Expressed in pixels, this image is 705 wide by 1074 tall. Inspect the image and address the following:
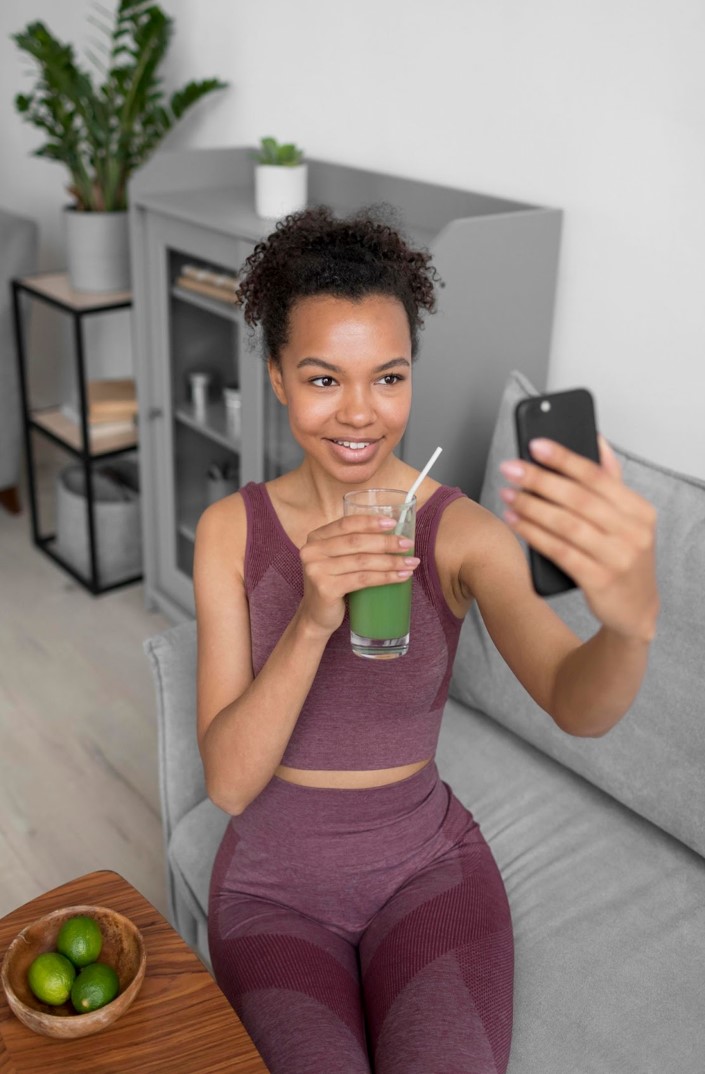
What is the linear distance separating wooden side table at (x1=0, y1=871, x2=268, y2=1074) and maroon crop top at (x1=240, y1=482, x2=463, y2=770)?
282mm

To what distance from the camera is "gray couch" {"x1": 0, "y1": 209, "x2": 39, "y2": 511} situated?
128 inches

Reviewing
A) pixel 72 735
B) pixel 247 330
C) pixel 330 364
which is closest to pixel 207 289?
pixel 247 330

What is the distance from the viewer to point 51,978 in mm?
1100

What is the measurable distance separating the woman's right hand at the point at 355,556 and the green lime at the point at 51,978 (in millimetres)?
466

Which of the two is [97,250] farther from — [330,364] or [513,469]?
[513,469]

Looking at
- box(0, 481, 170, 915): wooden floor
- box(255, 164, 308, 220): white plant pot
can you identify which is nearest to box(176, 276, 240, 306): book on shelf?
box(255, 164, 308, 220): white plant pot

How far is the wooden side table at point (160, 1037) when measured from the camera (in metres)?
1.07

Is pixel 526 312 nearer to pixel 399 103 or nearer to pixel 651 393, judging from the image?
pixel 651 393

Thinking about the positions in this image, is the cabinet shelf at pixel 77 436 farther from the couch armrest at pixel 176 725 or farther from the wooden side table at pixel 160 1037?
the wooden side table at pixel 160 1037

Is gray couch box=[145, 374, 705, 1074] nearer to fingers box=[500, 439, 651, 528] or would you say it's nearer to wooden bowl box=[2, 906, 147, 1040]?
wooden bowl box=[2, 906, 147, 1040]

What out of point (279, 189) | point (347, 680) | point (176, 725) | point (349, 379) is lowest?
point (176, 725)

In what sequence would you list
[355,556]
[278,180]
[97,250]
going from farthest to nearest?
[97,250] → [278,180] → [355,556]

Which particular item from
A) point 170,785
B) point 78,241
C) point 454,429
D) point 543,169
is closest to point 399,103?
point 543,169

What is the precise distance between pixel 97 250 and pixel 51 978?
222cm
